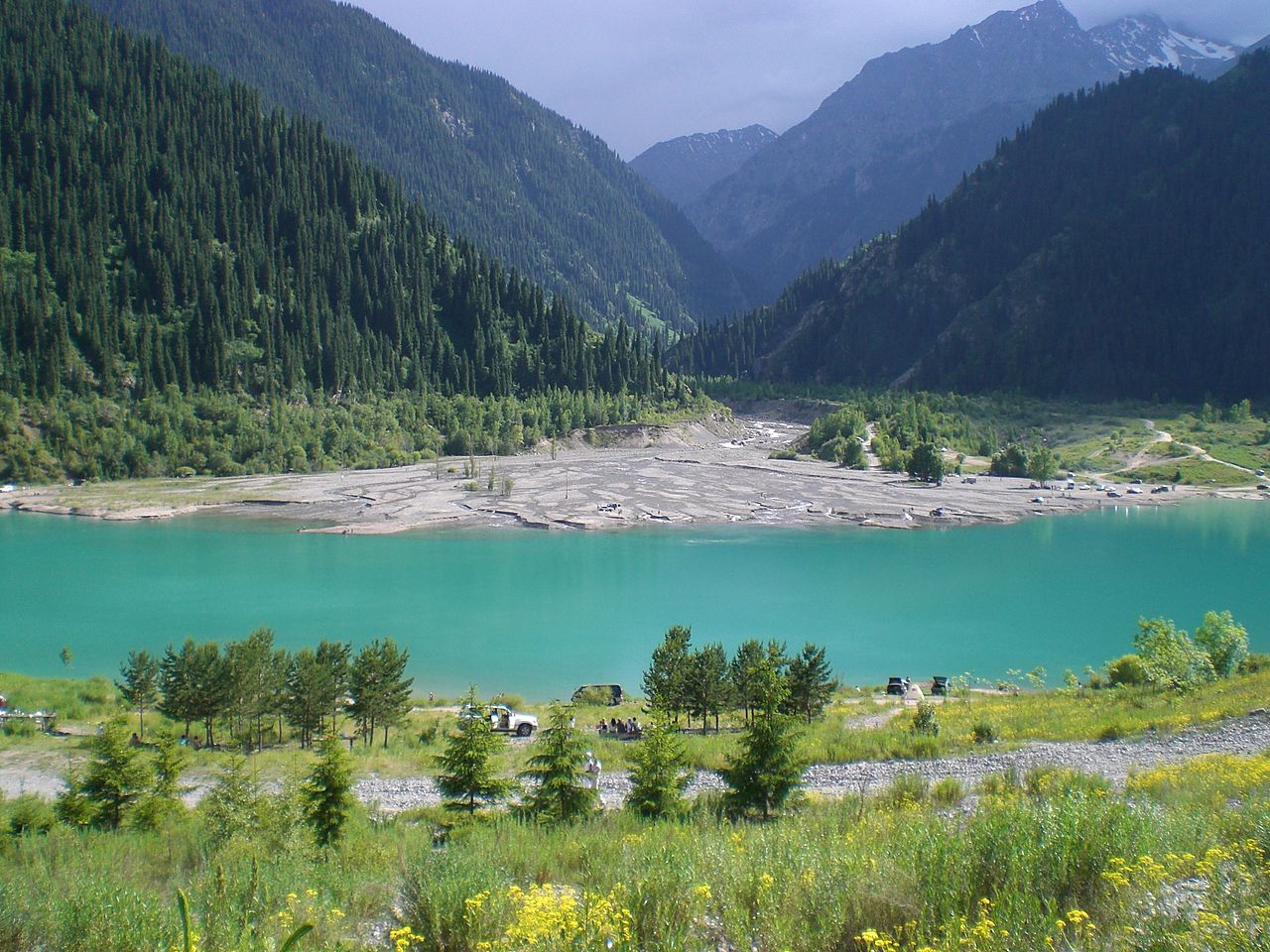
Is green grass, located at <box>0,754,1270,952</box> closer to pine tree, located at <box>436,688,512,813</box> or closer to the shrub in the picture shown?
the shrub

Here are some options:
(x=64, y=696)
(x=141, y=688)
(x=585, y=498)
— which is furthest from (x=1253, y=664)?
(x=585, y=498)

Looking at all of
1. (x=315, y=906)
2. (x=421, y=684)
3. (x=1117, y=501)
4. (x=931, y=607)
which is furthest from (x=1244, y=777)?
(x=1117, y=501)

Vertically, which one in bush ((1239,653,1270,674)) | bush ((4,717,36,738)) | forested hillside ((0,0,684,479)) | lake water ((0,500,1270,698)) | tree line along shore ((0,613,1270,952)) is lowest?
lake water ((0,500,1270,698))

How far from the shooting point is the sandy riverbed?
6372 centimetres

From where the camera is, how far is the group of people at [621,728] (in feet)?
69.3

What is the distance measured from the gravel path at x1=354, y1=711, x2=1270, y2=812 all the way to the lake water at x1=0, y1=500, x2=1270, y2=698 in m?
13.2

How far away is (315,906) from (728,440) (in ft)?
361

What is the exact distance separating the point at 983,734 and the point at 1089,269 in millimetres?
153729

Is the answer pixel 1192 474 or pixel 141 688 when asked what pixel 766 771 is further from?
pixel 1192 474

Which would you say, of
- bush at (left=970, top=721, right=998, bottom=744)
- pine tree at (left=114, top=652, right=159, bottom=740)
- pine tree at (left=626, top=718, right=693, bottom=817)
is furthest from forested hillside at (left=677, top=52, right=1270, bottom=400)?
pine tree at (left=626, top=718, right=693, bottom=817)

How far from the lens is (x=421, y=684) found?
29.2 metres

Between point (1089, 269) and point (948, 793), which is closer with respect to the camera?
point (948, 793)

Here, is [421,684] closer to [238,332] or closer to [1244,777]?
[1244,777]

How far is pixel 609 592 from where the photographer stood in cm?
4497
